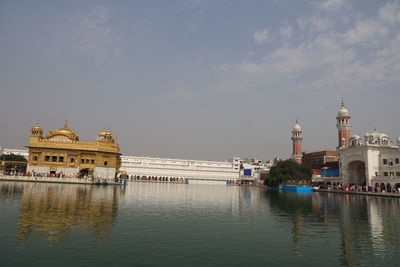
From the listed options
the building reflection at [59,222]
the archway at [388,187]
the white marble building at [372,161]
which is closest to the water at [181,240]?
the building reflection at [59,222]

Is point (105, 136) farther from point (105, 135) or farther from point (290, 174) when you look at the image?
point (290, 174)

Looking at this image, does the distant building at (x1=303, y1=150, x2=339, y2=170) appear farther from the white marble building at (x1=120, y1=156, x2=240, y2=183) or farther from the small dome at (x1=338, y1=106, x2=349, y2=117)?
the white marble building at (x1=120, y1=156, x2=240, y2=183)

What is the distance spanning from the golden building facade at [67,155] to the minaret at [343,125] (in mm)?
50636

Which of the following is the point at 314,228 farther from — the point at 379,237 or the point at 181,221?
the point at 181,221

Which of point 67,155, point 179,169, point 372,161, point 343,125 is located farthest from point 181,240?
point 179,169

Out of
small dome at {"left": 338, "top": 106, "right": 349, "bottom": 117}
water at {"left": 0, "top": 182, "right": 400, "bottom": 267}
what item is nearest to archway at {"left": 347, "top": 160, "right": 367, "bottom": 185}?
small dome at {"left": 338, "top": 106, "right": 349, "bottom": 117}

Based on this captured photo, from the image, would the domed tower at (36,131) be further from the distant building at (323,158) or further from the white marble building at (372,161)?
the distant building at (323,158)

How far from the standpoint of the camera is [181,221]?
1628 cm

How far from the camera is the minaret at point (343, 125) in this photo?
2899 inches

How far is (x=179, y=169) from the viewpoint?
10531cm

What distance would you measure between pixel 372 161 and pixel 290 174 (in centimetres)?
1527

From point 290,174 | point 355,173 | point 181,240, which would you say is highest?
point 355,173

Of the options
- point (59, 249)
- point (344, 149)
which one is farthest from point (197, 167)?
point (59, 249)

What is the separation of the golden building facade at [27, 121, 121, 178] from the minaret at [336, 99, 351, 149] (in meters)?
50.6
